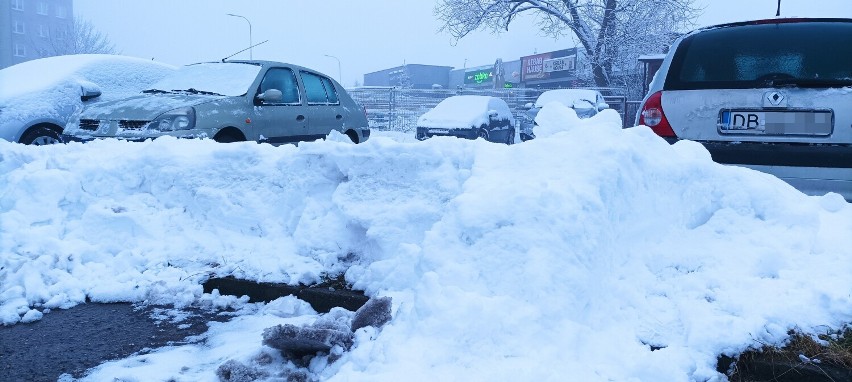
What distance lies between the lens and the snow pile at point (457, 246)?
2312 millimetres

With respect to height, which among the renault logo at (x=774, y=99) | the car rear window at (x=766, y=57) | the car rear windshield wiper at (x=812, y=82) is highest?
the car rear window at (x=766, y=57)

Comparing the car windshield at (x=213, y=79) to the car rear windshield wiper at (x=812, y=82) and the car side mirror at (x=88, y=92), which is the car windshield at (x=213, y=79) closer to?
the car side mirror at (x=88, y=92)

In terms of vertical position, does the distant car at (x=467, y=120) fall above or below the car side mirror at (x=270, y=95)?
below

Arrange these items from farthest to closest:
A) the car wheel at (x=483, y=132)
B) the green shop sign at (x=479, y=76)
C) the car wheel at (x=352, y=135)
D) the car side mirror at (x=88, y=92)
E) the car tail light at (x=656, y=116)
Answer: the green shop sign at (x=479, y=76)
the car wheel at (x=483, y=132)
the car wheel at (x=352, y=135)
the car side mirror at (x=88, y=92)
the car tail light at (x=656, y=116)

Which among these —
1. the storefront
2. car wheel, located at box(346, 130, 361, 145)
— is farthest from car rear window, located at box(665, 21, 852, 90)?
the storefront

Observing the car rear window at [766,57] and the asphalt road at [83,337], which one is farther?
→ the car rear window at [766,57]

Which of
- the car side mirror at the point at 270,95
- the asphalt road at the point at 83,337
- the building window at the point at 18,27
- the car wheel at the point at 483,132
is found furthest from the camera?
the building window at the point at 18,27

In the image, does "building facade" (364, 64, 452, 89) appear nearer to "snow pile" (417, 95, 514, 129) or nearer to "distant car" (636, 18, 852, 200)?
"snow pile" (417, 95, 514, 129)

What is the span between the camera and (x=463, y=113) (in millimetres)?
13531

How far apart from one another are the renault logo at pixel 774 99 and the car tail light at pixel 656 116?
58 centimetres

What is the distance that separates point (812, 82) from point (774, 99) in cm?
22

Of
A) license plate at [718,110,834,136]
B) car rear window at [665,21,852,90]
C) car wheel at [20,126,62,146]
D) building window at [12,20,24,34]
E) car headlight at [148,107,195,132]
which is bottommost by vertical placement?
car wheel at [20,126,62,146]

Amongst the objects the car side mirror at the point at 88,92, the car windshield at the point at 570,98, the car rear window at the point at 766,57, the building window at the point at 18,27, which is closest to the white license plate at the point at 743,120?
the car rear window at the point at 766,57

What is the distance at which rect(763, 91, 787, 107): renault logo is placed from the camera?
3.59m
